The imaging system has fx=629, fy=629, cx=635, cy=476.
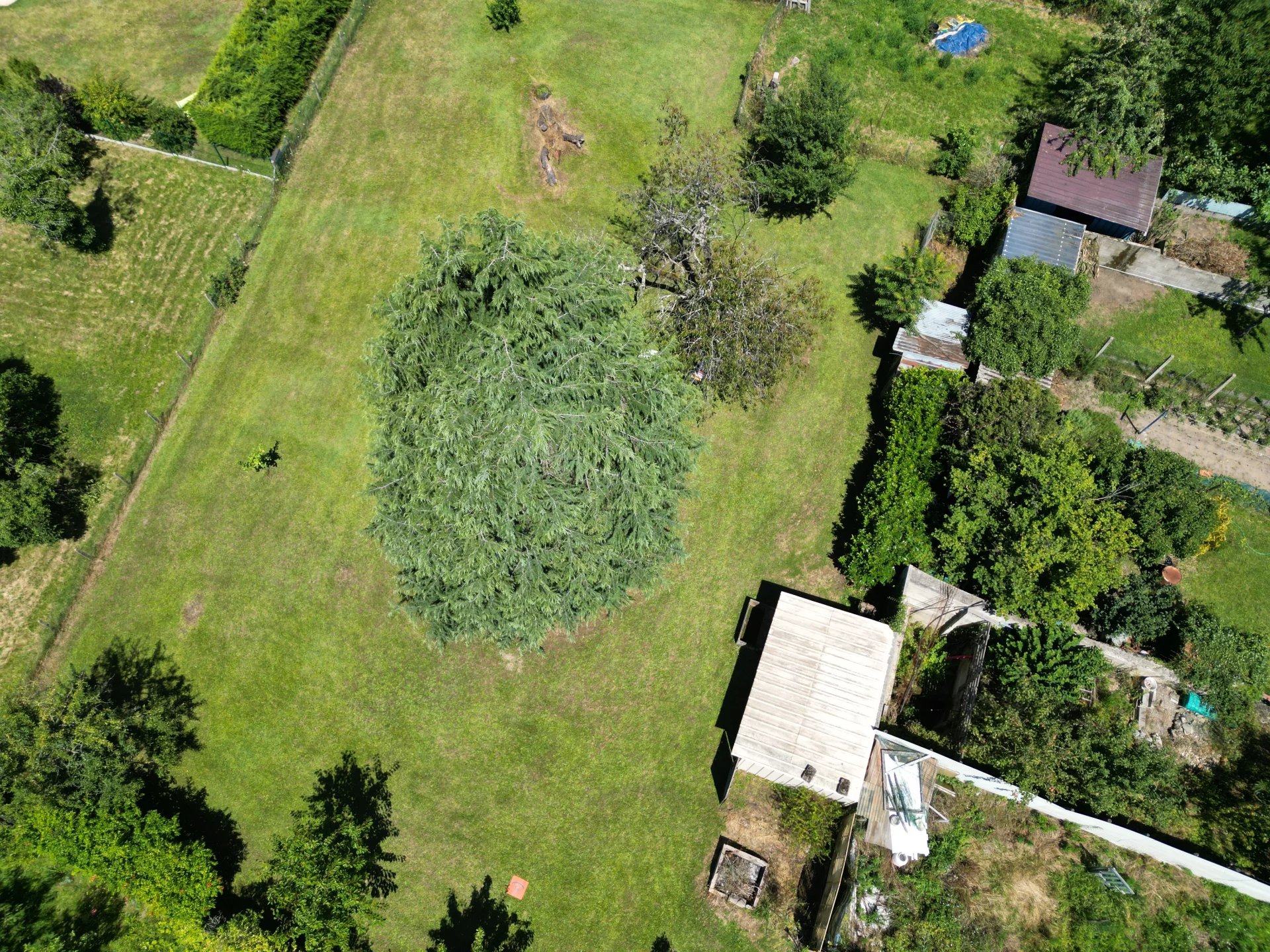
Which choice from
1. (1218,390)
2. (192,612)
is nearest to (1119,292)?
(1218,390)

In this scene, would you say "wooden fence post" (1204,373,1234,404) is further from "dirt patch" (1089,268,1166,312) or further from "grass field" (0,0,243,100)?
"grass field" (0,0,243,100)

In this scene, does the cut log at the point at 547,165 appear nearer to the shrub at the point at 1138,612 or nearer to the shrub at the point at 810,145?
the shrub at the point at 810,145

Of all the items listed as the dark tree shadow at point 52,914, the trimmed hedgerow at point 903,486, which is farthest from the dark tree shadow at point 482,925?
the trimmed hedgerow at point 903,486

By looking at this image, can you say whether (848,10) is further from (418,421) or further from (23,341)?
(23,341)

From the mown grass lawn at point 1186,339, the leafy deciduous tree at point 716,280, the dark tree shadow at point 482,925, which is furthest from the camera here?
the mown grass lawn at point 1186,339

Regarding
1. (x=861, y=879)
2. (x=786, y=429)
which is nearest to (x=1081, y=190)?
(x=786, y=429)
